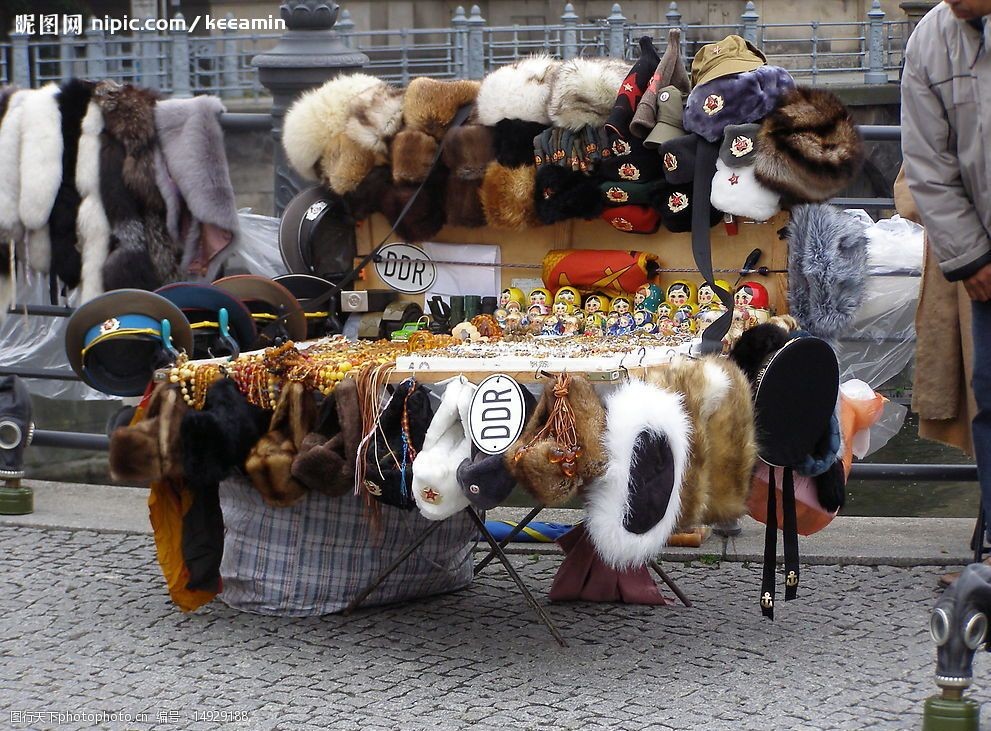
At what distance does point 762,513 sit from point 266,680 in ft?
4.83

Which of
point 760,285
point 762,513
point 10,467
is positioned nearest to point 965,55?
point 760,285

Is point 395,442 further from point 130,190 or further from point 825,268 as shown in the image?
point 130,190

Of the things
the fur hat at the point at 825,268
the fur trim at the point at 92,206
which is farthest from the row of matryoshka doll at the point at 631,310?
the fur trim at the point at 92,206

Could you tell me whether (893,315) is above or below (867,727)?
above

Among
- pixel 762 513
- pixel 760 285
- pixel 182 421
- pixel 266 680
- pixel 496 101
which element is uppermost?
pixel 496 101

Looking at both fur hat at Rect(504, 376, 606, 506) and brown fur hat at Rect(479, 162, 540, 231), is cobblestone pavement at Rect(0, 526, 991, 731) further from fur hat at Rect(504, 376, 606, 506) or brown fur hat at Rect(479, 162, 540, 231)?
A: brown fur hat at Rect(479, 162, 540, 231)

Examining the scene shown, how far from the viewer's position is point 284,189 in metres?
5.78

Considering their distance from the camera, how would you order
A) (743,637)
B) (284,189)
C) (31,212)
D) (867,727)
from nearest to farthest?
(867,727), (743,637), (31,212), (284,189)

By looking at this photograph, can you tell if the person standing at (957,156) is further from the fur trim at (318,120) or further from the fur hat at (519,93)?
the fur trim at (318,120)

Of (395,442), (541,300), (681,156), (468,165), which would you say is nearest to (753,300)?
(681,156)

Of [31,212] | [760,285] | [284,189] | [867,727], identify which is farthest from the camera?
[284,189]

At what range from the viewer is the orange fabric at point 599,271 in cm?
464

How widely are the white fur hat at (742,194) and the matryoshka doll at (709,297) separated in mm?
290

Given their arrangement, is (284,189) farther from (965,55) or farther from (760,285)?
(965,55)
